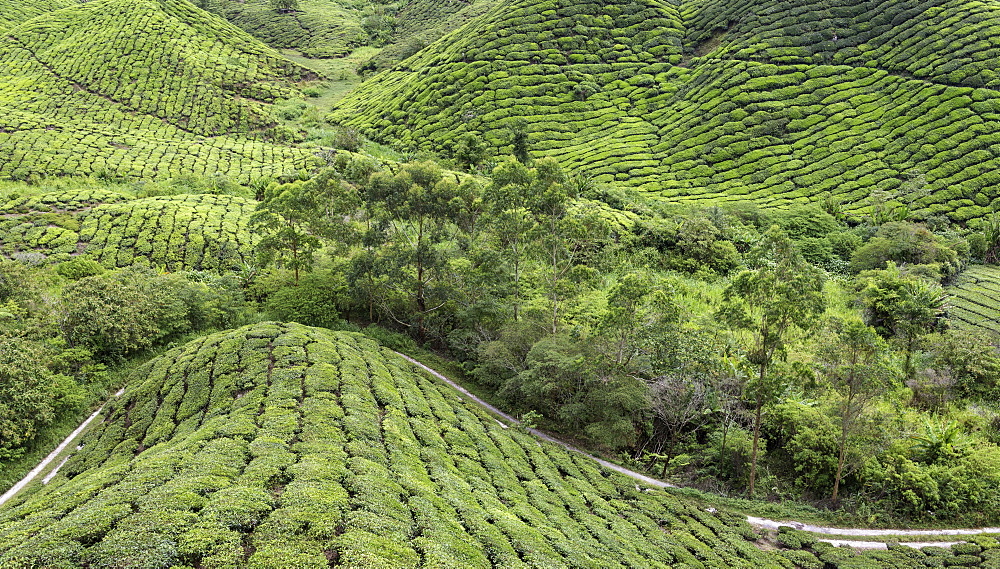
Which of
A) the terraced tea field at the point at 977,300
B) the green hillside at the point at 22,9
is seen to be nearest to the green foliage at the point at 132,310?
the terraced tea field at the point at 977,300

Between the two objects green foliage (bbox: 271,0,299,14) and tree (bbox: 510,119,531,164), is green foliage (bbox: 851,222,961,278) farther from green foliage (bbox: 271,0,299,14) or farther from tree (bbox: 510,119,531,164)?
green foliage (bbox: 271,0,299,14)

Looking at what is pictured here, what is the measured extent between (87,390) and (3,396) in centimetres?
416

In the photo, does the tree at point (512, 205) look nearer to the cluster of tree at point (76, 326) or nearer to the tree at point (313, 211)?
the tree at point (313, 211)

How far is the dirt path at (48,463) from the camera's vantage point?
76.3ft

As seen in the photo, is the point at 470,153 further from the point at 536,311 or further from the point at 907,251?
the point at 907,251

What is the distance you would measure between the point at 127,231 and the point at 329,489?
4564cm

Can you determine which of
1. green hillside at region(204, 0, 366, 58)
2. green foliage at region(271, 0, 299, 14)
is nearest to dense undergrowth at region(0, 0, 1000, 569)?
green hillside at region(204, 0, 366, 58)

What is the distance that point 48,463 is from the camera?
25344 millimetres

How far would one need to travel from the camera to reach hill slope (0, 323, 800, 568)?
43.1 ft

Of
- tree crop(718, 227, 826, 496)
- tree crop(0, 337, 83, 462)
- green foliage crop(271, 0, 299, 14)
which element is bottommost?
tree crop(0, 337, 83, 462)

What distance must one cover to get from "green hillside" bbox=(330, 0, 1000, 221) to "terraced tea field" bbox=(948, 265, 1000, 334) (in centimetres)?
1053

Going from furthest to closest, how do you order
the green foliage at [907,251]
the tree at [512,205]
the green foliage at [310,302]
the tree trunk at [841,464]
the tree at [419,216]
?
the green foliage at [907,251] < the green foliage at [310,302] < the tree at [419,216] < the tree at [512,205] < the tree trunk at [841,464]

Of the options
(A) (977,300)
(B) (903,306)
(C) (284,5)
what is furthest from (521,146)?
(C) (284,5)

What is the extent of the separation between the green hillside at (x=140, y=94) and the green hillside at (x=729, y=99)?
1854 centimetres
